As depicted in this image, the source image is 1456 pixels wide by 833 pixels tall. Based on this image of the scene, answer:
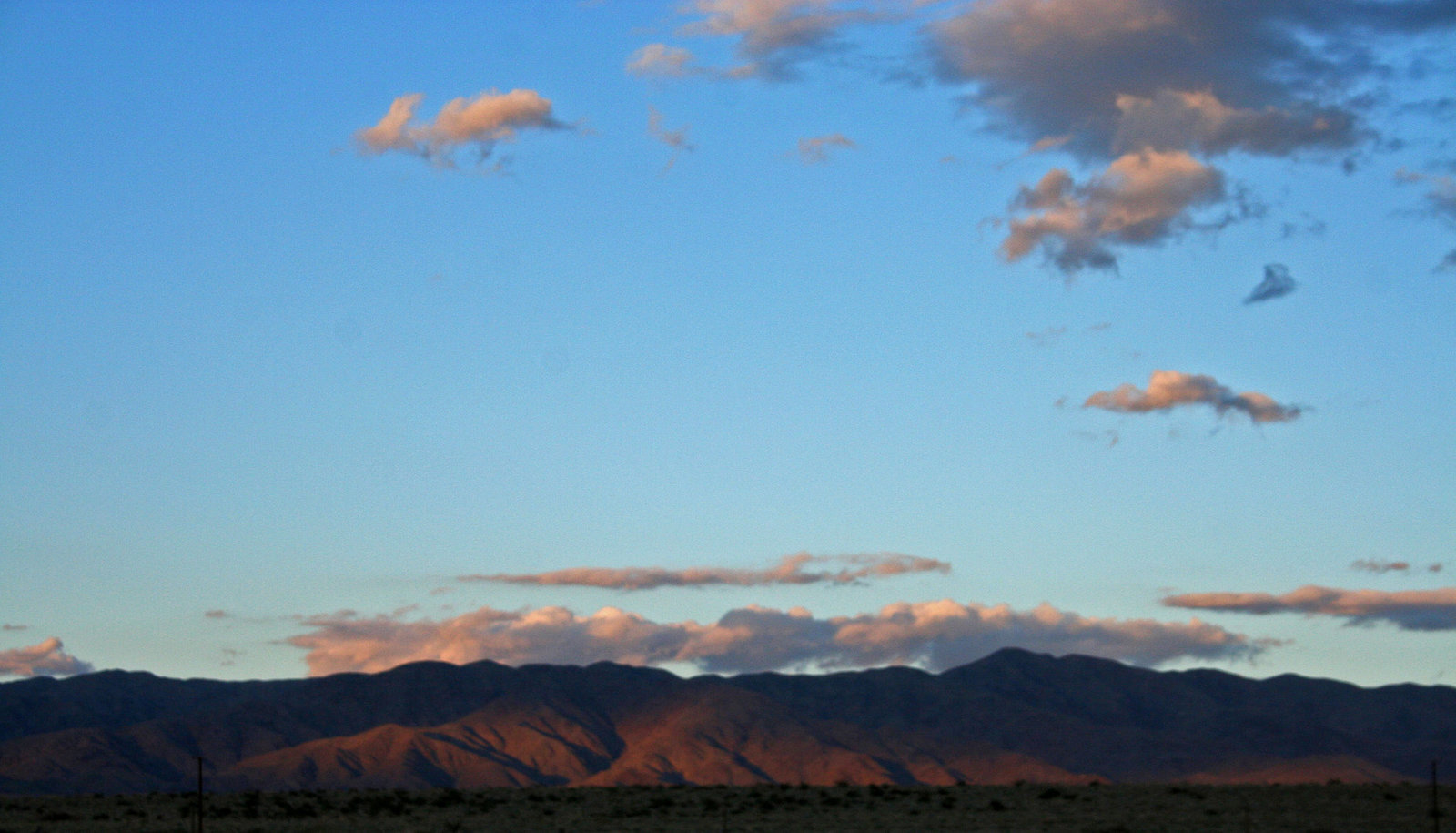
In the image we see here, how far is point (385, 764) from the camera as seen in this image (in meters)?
198

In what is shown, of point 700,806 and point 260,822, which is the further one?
point 700,806

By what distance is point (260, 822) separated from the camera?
210ft

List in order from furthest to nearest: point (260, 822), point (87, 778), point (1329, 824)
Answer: point (87, 778) → point (260, 822) → point (1329, 824)

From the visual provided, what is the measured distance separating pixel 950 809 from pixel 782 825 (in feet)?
31.0

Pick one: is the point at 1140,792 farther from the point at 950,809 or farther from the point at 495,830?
the point at 495,830

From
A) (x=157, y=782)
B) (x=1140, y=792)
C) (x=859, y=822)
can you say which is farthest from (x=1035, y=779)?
(x=859, y=822)

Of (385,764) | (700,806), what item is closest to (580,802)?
(700,806)

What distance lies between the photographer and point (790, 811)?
67562 mm

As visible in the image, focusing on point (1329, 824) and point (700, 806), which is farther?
point (700, 806)

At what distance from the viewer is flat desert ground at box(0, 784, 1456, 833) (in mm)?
59844

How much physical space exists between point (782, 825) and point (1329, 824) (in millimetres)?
19957

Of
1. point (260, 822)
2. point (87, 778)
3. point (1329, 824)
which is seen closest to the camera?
point (1329, 824)

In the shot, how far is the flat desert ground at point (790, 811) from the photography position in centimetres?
5984

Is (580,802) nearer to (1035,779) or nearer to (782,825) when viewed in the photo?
(782,825)
